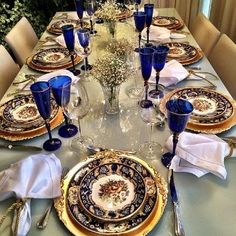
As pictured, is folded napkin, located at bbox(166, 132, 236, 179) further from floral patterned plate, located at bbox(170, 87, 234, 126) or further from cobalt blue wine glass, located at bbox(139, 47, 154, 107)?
cobalt blue wine glass, located at bbox(139, 47, 154, 107)

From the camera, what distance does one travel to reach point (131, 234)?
64 centimetres

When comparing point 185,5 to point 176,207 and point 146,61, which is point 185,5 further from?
point 176,207

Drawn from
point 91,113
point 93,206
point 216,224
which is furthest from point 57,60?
point 216,224

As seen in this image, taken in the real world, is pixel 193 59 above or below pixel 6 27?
above

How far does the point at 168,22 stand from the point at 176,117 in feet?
4.10

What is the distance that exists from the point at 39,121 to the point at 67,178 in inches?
11.9

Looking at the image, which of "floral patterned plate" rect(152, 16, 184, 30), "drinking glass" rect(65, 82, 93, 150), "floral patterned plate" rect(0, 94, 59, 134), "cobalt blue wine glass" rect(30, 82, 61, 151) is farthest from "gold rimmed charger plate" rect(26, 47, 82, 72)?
"floral patterned plate" rect(152, 16, 184, 30)

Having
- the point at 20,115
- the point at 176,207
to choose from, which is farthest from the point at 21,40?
the point at 176,207

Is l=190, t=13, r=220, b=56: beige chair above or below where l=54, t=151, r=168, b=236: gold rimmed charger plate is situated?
below

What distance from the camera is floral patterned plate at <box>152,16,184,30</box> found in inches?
70.6

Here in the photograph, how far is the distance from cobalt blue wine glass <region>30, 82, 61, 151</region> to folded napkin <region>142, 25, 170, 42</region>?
0.89 metres

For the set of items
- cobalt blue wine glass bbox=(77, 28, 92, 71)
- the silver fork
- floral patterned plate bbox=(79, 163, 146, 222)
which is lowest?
the silver fork

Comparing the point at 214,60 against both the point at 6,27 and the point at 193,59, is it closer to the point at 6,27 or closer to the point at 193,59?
the point at 193,59

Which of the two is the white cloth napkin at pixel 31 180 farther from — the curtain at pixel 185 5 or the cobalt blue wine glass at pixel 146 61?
the curtain at pixel 185 5
